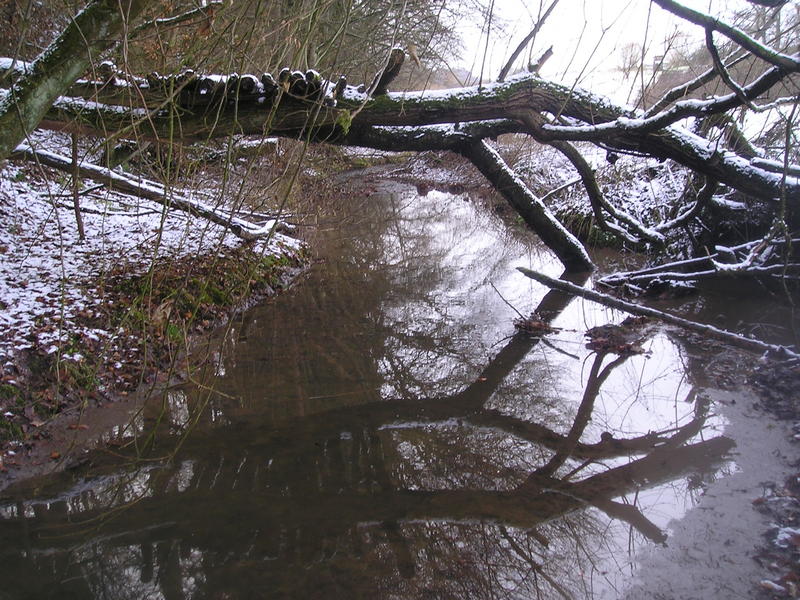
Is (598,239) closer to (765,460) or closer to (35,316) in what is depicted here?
(765,460)

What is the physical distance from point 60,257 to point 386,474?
9.65ft

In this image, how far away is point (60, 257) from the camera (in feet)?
13.7

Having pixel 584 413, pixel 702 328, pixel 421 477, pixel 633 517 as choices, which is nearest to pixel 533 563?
pixel 633 517

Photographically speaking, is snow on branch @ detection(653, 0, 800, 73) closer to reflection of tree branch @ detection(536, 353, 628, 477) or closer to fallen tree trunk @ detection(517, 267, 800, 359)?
fallen tree trunk @ detection(517, 267, 800, 359)

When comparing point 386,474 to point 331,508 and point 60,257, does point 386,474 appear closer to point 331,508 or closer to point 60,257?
point 331,508

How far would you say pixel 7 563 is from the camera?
2895mm

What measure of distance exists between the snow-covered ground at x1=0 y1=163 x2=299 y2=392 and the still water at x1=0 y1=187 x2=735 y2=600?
3.33 ft

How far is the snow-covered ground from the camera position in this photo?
14.4 feet

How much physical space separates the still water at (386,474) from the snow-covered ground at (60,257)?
1016mm

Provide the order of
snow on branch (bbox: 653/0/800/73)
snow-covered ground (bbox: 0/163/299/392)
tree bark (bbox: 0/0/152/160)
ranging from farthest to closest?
snow-covered ground (bbox: 0/163/299/392) → snow on branch (bbox: 653/0/800/73) → tree bark (bbox: 0/0/152/160)

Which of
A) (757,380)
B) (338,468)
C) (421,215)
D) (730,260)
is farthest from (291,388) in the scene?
(421,215)

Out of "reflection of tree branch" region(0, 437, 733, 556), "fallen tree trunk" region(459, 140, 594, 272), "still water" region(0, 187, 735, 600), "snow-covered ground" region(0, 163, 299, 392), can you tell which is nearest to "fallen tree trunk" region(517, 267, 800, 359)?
"still water" region(0, 187, 735, 600)

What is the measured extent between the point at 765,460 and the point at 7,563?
457 cm

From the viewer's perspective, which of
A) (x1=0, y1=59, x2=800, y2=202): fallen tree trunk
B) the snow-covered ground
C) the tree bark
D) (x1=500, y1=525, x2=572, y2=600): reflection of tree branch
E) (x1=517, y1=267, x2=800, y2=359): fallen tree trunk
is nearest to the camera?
(x1=500, y1=525, x2=572, y2=600): reflection of tree branch
